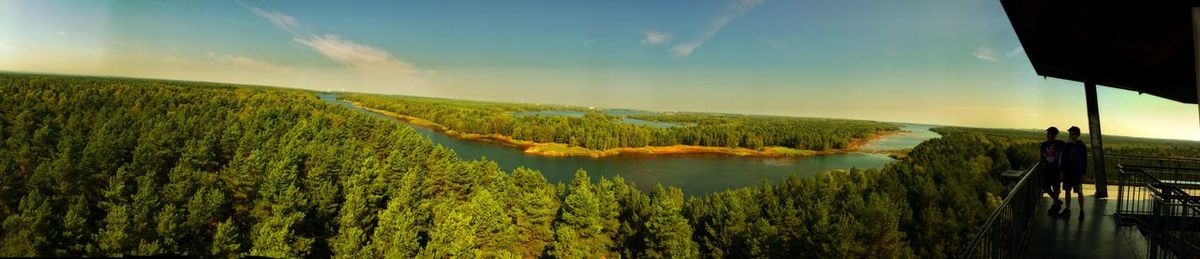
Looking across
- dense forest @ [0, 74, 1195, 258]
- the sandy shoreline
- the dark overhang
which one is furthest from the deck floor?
the sandy shoreline

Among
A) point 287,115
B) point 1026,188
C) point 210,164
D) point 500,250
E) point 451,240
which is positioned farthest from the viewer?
point 287,115

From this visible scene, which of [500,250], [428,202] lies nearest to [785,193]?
[500,250]

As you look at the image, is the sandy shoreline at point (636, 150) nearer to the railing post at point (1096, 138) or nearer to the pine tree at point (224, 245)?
the pine tree at point (224, 245)

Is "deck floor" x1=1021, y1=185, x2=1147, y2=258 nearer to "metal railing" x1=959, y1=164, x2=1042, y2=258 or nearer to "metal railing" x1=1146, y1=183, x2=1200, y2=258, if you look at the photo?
"metal railing" x1=959, y1=164, x2=1042, y2=258

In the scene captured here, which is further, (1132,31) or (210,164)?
(210,164)

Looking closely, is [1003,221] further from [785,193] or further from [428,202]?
[785,193]

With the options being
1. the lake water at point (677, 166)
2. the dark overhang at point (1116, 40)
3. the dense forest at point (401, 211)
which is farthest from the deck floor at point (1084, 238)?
the lake water at point (677, 166)
